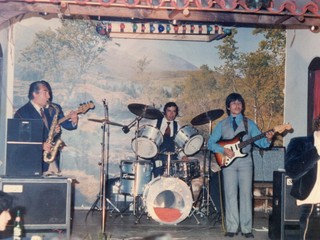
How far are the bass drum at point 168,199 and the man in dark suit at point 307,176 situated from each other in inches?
119

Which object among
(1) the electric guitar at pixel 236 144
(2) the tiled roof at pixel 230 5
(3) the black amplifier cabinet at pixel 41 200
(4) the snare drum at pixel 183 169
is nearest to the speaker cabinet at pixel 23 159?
(3) the black amplifier cabinet at pixel 41 200

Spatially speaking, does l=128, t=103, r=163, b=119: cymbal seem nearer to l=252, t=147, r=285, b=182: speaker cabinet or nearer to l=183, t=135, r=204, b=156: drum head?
l=183, t=135, r=204, b=156: drum head

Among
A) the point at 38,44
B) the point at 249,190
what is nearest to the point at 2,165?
the point at 38,44

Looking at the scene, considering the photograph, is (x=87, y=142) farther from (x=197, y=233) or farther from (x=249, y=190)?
(x=249, y=190)

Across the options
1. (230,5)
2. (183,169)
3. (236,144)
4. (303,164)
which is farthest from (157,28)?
(303,164)

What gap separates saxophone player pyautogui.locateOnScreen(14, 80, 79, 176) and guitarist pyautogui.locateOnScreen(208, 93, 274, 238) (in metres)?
2.82

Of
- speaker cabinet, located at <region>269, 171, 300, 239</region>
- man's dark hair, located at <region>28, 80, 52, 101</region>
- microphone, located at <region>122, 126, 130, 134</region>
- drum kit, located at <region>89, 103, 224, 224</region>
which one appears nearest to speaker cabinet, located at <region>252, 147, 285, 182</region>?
drum kit, located at <region>89, 103, 224, 224</region>

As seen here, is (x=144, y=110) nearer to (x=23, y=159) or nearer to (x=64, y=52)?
(x=64, y=52)

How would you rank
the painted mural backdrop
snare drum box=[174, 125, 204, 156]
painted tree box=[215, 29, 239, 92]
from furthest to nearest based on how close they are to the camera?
1. painted tree box=[215, 29, 239, 92]
2. the painted mural backdrop
3. snare drum box=[174, 125, 204, 156]

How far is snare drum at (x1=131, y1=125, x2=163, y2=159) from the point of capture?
9508mm

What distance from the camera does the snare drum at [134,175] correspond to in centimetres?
958

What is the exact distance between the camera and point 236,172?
26.2 ft

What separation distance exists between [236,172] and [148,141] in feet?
6.96

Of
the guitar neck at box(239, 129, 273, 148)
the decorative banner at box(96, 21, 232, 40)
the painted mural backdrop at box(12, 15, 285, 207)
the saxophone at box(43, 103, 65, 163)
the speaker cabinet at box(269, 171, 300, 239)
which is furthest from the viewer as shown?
the painted mural backdrop at box(12, 15, 285, 207)
